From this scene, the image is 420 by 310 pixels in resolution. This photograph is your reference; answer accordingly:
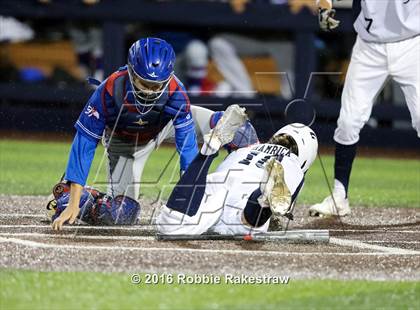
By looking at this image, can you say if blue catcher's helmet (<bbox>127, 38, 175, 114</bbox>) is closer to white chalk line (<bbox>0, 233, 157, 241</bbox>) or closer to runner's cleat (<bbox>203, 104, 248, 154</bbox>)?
runner's cleat (<bbox>203, 104, 248, 154</bbox>)

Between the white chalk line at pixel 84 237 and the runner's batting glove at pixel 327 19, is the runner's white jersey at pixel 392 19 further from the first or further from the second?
the white chalk line at pixel 84 237

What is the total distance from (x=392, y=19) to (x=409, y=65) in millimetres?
372

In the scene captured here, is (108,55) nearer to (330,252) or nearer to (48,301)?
(330,252)

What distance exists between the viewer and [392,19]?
8.12 metres

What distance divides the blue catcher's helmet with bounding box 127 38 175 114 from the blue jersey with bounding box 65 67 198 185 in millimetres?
106

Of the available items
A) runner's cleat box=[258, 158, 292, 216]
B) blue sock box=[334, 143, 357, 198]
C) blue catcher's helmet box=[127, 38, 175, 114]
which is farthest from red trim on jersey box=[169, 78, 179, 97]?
blue sock box=[334, 143, 357, 198]

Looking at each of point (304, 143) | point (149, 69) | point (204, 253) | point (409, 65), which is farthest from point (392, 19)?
point (204, 253)

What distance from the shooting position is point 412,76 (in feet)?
26.7

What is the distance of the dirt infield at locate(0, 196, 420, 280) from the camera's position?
561cm

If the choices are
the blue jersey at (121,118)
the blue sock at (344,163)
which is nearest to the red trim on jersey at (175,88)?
the blue jersey at (121,118)

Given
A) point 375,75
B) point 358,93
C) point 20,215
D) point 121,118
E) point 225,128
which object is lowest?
point 20,215

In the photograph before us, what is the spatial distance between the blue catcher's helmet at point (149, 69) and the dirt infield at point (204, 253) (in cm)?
90

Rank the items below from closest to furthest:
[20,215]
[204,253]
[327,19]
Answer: [204,253] → [20,215] → [327,19]

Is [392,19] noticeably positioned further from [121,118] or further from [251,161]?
[121,118]
